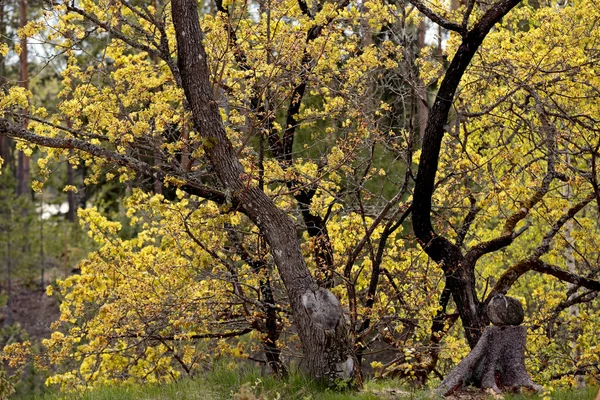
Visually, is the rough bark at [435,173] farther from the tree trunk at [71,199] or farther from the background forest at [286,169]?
the tree trunk at [71,199]

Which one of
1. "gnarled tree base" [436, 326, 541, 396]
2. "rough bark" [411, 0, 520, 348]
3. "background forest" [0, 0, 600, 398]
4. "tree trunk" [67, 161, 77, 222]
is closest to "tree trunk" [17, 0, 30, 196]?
"tree trunk" [67, 161, 77, 222]

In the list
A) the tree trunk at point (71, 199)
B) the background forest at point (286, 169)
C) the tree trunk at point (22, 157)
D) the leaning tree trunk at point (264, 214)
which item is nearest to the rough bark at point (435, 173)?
the background forest at point (286, 169)

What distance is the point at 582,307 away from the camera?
40.9 ft

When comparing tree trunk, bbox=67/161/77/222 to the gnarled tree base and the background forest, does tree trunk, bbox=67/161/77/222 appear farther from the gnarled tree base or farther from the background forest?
the gnarled tree base

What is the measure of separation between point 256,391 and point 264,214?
1697 millimetres

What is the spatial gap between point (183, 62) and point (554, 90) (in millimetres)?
4509

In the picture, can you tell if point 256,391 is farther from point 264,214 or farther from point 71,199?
point 71,199

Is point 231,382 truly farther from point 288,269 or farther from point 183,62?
point 183,62

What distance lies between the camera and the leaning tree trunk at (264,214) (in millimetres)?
7352

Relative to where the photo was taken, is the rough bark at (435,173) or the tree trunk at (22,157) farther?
the tree trunk at (22,157)

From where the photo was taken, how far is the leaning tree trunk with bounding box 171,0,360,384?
24.1ft

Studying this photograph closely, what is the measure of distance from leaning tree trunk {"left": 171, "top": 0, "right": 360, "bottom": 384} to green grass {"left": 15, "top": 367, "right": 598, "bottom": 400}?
1.03ft

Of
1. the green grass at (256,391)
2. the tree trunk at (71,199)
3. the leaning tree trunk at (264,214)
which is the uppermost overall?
the tree trunk at (71,199)

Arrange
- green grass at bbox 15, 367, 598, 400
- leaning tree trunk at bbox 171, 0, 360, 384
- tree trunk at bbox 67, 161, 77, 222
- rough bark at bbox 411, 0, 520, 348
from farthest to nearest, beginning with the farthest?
tree trunk at bbox 67, 161, 77, 222, rough bark at bbox 411, 0, 520, 348, leaning tree trunk at bbox 171, 0, 360, 384, green grass at bbox 15, 367, 598, 400
